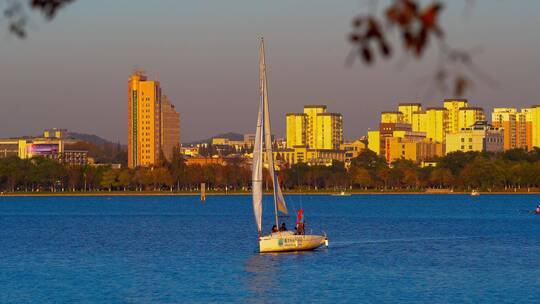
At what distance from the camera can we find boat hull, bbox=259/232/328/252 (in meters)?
69.7

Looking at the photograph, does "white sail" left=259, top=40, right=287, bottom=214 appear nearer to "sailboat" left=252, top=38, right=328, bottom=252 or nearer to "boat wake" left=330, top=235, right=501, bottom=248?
"sailboat" left=252, top=38, right=328, bottom=252

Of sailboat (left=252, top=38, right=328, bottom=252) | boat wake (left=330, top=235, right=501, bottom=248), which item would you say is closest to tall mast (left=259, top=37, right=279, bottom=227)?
sailboat (left=252, top=38, right=328, bottom=252)

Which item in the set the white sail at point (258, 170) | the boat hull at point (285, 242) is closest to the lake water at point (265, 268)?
the boat hull at point (285, 242)

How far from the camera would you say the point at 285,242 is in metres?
69.6

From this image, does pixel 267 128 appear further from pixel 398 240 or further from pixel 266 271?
pixel 398 240

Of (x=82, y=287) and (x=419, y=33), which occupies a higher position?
(x=419, y=33)

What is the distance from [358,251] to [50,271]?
78.2 feet

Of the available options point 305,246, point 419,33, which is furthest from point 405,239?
point 419,33

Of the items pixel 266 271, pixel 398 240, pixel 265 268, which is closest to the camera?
pixel 266 271

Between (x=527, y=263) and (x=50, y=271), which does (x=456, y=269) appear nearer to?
(x=527, y=263)

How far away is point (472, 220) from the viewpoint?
462 ft

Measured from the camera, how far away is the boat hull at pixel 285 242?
229 ft

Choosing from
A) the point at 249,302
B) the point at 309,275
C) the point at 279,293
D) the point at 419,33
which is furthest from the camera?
the point at 309,275

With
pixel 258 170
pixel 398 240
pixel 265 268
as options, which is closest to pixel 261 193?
pixel 258 170
